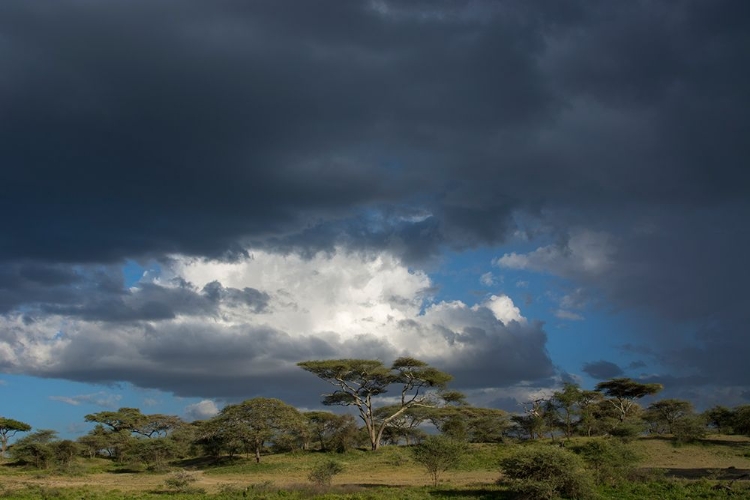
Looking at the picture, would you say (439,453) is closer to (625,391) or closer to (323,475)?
(323,475)

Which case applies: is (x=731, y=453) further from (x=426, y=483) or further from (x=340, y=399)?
(x=340, y=399)

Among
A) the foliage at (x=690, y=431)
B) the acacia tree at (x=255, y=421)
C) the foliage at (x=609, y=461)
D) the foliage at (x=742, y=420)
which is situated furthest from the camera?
the acacia tree at (x=255, y=421)

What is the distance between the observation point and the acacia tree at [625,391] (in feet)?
277

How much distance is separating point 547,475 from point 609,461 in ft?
21.2

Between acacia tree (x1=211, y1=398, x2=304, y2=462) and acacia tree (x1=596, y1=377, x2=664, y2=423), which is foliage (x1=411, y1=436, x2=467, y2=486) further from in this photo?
acacia tree (x1=596, y1=377, x2=664, y2=423)

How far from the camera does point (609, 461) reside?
37406 mm

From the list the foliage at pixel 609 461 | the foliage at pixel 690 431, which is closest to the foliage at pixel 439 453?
the foliage at pixel 609 461

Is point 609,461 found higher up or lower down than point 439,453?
lower down

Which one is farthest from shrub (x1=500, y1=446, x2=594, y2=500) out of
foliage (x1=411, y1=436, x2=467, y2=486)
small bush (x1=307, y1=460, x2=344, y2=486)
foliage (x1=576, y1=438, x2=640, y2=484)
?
small bush (x1=307, y1=460, x2=344, y2=486)

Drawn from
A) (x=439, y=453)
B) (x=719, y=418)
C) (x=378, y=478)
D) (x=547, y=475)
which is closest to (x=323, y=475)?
(x=439, y=453)

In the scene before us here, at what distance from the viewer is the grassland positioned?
35.4 m

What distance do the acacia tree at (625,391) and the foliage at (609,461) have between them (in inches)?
1954

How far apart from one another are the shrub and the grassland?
1.88m

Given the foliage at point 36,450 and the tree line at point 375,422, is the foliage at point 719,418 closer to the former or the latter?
the tree line at point 375,422
